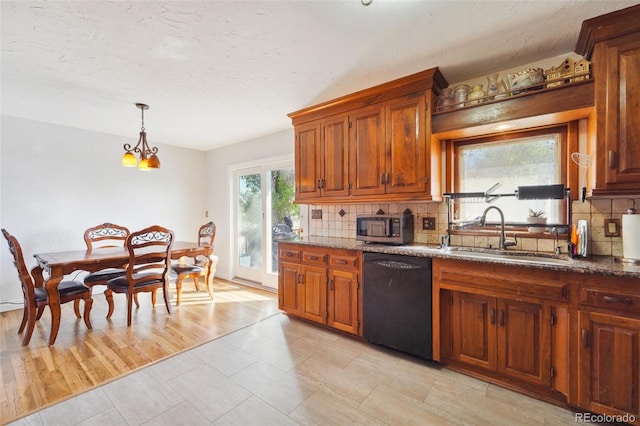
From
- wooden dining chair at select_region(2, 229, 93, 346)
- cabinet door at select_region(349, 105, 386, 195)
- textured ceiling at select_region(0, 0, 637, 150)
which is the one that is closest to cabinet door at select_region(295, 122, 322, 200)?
textured ceiling at select_region(0, 0, 637, 150)

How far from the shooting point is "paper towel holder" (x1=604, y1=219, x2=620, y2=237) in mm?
1855

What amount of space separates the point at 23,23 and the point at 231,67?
1244 mm

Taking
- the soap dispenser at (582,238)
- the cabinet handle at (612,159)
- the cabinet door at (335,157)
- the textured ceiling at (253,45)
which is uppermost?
the textured ceiling at (253,45)

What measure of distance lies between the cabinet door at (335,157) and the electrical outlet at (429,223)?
0.80 meters

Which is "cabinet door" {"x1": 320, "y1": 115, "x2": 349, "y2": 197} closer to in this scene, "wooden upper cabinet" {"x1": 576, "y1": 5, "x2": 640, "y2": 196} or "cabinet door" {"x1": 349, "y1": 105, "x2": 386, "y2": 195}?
"cabinet door" {"x1": 349, "y1": 105, "x2": 386, "y2": 195}

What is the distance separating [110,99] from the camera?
2.85 metres

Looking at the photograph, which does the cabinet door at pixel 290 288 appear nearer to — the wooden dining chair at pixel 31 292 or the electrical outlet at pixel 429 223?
the electrical outlet at pixel 429 223

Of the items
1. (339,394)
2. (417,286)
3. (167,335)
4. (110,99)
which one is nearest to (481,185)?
(417,286)

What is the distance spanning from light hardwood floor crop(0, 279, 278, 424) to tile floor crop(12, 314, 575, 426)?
19cm

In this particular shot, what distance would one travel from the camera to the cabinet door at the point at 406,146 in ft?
7.55

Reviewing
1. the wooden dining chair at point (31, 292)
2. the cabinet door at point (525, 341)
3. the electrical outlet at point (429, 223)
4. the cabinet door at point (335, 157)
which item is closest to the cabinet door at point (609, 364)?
the cabinet door at point (525, 341)

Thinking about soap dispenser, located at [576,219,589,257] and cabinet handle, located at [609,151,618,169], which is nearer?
cabinet handle, located at [609,151,618,169]

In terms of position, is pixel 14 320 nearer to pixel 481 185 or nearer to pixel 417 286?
pixel 417 286

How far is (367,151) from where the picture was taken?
262cm
